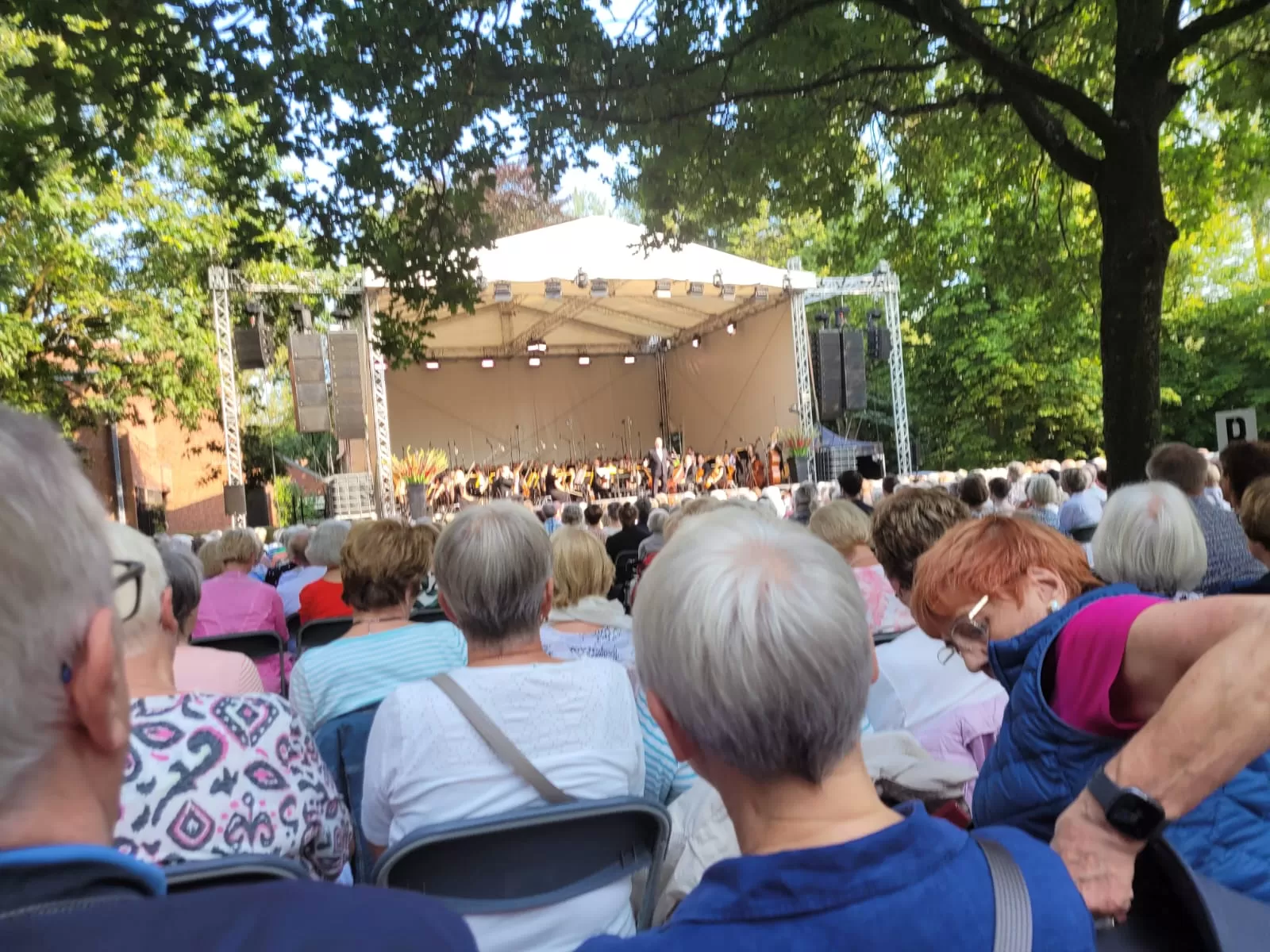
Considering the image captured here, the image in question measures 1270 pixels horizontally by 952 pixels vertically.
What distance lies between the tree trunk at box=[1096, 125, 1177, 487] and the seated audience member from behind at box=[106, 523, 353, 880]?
393 cm

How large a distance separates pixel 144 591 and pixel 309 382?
41.4ft

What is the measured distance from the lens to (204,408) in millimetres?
16094

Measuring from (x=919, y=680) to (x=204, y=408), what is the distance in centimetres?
1594

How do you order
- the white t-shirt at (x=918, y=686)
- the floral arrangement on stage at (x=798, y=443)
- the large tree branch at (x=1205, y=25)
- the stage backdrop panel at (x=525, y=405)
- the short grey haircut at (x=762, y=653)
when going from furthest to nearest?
1. the stage backdrop panel at (x=525, y=405)
2. the floral arrangement on stage at (x=798, y=443)
3. the large tree branch at (x=1205, y=25)
4. the white t-shirt at (x=918, y=686)
5. the short grey haircut at (x=762, y=653)

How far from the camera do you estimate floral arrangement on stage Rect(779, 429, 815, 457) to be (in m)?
16.8

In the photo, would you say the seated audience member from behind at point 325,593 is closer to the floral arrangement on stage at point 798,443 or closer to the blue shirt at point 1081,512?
the blue shirt at point 1081,512

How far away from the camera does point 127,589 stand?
3.61 ft

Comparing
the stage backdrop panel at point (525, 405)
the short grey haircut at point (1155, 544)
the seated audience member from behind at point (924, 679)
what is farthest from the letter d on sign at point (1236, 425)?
the stage backdrop panel at point (525, 405)

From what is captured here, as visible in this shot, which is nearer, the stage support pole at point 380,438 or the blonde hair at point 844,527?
the blonde hair at point 844,527

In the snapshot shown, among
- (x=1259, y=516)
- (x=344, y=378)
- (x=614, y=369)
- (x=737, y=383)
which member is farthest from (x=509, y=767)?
(x=614, y=369)

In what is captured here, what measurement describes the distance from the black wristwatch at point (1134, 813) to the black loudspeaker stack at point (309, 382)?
13.3m

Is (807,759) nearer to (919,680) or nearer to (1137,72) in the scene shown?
(919,680)

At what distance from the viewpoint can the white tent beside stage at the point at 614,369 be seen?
16.2 meters

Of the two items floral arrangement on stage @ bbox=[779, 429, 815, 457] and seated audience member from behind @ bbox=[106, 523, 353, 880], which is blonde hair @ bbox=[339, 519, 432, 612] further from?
floral arrangement on stage @ bbox=[779, 429, 815, 457]
